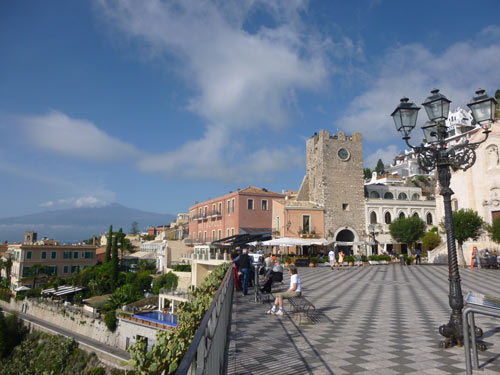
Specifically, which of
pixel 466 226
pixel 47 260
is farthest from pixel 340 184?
pixel 47 260

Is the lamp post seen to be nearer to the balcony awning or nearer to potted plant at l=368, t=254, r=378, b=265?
potted plant at l=368, t=254, r=378, b=265

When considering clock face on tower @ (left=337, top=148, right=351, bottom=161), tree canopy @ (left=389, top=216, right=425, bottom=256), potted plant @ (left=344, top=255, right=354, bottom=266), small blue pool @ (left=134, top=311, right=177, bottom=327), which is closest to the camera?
small blue pool @ (left=134, top=311, right=177, bottom=327)

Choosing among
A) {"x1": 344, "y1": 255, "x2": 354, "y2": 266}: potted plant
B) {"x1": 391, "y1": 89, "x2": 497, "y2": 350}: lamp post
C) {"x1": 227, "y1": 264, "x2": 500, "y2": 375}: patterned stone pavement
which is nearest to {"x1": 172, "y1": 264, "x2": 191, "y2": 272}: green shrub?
{"x1": 344, "y1": 255, "x2": 354, "y2": 266}: potted plant

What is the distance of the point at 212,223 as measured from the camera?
47.8 metres

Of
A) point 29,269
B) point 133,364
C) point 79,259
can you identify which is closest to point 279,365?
point 133,364

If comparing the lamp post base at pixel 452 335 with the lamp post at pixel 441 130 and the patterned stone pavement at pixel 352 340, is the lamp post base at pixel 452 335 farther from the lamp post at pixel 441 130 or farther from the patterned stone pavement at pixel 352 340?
the lamp post at pixel 441 130

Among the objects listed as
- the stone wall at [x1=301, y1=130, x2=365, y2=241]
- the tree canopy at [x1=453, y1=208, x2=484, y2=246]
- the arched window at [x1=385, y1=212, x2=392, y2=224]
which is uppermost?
the stone wall at [x1=301, y1=130, x2=365, y2=241]

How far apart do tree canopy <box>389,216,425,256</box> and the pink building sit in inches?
565

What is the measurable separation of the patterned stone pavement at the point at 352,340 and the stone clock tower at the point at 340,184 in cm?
2616

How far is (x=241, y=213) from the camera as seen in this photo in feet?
136

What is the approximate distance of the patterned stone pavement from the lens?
16.2ft

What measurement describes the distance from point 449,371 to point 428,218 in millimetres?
39146

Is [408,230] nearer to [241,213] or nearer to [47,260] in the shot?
[241,213]

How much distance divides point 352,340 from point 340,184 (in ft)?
108
